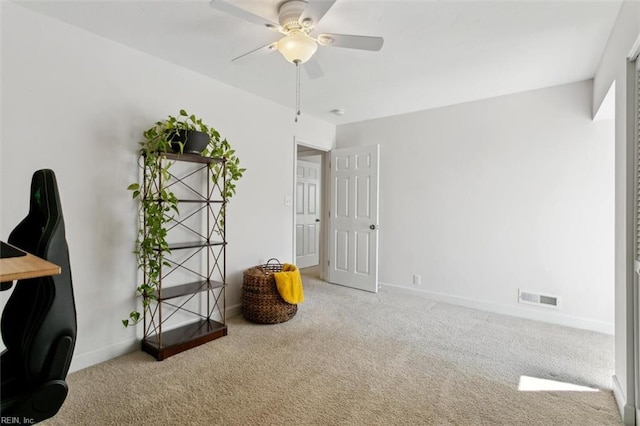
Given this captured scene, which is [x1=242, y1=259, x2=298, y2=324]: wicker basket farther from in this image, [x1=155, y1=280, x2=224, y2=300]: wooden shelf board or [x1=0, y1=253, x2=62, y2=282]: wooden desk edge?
[x1=0, y1=253, x2=62, y2=282]: wooden desk edge

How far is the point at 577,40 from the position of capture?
2332mm

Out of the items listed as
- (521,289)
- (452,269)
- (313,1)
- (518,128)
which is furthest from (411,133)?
(313,1)

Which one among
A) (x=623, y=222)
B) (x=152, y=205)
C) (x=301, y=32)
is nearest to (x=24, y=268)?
(x=152, y=205)

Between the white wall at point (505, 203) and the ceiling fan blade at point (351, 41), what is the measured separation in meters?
2.24

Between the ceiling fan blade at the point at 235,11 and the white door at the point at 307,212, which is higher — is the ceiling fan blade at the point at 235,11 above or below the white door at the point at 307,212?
above

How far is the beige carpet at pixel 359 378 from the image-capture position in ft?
5.82

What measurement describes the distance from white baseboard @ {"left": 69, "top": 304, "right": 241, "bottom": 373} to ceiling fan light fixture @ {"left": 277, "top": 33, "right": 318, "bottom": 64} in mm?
2409

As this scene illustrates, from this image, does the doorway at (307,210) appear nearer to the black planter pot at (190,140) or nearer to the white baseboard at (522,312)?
the white baseboard at (522,312)

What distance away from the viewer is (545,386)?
2.08 metres

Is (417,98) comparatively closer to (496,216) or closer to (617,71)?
A: (496,216)

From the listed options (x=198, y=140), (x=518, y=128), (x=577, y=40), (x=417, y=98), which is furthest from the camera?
(x=417, y=98)

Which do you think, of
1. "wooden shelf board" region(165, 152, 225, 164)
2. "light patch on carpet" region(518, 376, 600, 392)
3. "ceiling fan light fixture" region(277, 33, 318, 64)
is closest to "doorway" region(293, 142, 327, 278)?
"wooden shelf board" region(165, 152, 225, 164)

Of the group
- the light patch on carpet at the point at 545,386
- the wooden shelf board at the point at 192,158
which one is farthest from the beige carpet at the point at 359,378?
the wooden shelf board at the point at 192,158

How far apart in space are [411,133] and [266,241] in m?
2.24
